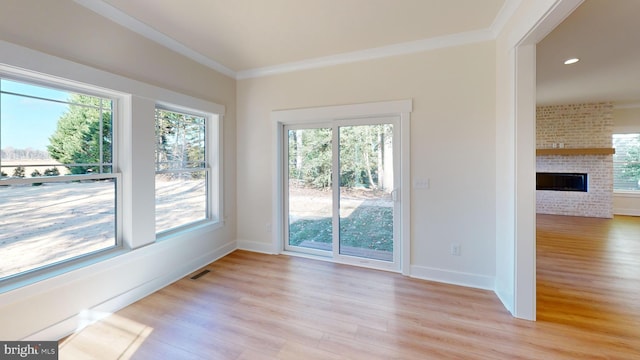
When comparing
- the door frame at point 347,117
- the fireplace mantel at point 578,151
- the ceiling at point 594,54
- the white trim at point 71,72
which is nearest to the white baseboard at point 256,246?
the door frame at point 347,117

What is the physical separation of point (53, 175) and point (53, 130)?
0.37m

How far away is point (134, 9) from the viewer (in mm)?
2328

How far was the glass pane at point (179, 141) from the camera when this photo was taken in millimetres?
2982

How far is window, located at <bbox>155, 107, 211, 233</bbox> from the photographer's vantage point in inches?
118

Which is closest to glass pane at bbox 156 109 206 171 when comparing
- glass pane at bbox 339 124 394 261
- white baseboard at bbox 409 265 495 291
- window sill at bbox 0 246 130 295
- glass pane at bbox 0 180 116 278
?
glass pane at bbox 0 180 116 278

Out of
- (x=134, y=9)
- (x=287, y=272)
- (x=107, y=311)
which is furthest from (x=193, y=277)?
(x=134, y=9)

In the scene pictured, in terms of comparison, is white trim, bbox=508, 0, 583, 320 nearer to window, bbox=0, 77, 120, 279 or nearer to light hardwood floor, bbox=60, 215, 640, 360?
light hardwood floor, bbox=60, 215, 640, 360

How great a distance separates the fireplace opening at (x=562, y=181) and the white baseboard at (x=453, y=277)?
18.6 ft

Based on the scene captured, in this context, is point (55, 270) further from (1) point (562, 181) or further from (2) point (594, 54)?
(1) point (562, 181)

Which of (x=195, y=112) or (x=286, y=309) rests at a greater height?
(x=195, y=112)

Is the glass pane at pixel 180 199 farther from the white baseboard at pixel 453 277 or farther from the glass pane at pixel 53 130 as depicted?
the white baseboard at pixel 453 277

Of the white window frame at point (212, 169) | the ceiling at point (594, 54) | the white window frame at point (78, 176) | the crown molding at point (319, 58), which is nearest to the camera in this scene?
the white window frame at point (78, 176)

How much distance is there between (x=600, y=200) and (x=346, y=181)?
7.05 metres

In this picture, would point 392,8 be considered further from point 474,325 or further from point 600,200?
point 600,200
